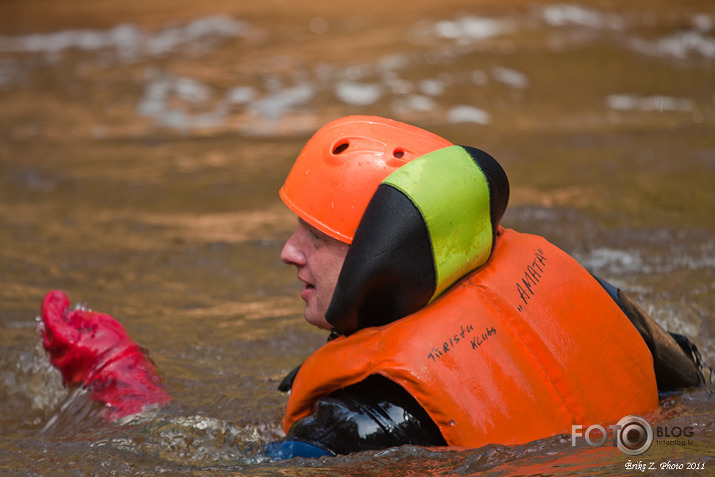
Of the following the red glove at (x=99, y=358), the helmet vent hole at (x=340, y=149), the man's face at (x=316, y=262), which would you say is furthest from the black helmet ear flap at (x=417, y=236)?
the red glove at (x=99, y=358)

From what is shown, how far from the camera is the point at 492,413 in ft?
7.11

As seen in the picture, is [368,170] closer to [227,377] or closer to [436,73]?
[227,377]

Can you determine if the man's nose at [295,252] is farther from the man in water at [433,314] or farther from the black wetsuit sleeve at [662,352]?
the black wetsuit sleeve at [662,352]

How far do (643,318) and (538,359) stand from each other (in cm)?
52

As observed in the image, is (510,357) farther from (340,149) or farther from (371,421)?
(340,149)

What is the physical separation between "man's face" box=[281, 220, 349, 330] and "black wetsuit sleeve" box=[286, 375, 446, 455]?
0.99 feet

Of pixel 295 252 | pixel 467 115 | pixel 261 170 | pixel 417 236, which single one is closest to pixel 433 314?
pixel 417 236

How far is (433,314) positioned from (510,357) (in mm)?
234

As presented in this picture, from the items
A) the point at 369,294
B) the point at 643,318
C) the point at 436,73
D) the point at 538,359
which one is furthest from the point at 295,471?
the point at 436,73

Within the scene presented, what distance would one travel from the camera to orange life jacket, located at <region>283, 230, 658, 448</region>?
216 centimetres

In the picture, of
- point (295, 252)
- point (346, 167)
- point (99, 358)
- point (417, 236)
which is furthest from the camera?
point (99, 358)

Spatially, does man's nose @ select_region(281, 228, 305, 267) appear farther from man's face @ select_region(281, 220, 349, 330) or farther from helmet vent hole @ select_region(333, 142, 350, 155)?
helmet vent hole @ select_region(333, 142, 350, 155)

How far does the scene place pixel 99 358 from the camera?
10.6 ft

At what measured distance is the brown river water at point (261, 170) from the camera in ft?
9.41
